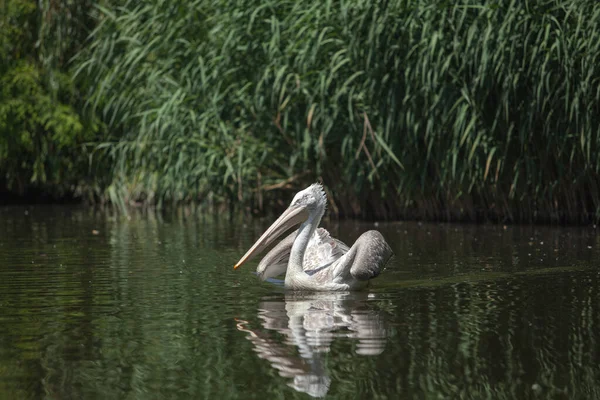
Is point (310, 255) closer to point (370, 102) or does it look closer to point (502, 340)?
point (502, 340)

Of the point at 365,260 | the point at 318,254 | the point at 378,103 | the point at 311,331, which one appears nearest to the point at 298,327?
the point at 311,331

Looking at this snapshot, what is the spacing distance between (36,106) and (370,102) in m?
9.37

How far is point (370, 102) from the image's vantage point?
1396 centimetres

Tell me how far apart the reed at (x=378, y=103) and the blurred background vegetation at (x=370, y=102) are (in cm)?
3

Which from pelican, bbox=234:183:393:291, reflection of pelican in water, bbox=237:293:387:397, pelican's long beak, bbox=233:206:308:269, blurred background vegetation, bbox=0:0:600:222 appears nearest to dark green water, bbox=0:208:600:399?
reflection of pelican in water, bbox=237:293:387:397

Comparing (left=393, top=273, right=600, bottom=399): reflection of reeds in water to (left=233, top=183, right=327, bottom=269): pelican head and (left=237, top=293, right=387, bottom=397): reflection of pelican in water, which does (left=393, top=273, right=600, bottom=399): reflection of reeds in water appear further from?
(left=233, top=183, right=327, bottom=269): pelican head

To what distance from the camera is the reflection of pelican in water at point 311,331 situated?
525 cm

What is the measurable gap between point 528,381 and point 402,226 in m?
9.08

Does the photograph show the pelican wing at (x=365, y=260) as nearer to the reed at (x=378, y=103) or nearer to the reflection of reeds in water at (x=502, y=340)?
the reflection of reeds in water at (x=502, y=340)

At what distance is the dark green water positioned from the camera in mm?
5012

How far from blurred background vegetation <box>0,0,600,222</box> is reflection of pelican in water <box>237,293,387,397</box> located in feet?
18.4

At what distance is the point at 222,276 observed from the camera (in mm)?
9109

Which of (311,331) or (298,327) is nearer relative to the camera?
(311,331)

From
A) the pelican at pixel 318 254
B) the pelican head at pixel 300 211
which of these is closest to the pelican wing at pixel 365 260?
the pelican at pixel 318 254
